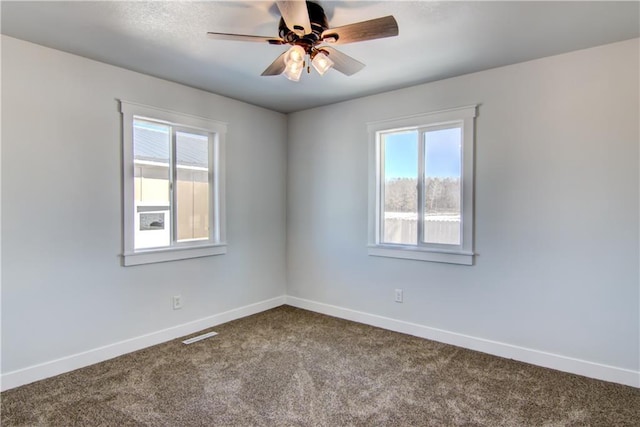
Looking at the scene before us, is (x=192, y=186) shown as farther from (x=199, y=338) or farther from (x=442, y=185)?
(x=442, y=185)

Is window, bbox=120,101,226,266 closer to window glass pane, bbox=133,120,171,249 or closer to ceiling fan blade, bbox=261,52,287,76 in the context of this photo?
window glass pane, bbox=133,120,171,249

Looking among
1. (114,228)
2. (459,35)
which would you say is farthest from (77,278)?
(459,35)

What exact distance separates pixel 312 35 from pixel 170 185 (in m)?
2.14

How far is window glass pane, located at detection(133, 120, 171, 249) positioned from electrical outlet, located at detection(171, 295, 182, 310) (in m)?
0.52

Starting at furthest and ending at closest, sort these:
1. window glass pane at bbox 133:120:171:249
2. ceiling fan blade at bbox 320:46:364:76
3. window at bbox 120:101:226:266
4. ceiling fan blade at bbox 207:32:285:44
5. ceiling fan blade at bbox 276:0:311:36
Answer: window glass pane at bbox 133:120:171:249 → window at bbox 120:101:226:266 → ceiling fan blade at bbox 320:46:364:76 → ceiling fan blade at bbox 207:32:285:44 → ceiling fan blade at bbox 276:0:311:36

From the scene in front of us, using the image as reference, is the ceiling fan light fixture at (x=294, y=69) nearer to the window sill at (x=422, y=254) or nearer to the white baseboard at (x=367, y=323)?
the window sill at (x=422, y=254)

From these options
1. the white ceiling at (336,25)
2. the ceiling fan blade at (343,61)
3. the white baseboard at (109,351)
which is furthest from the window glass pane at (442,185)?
the white baseboard at (109,351)

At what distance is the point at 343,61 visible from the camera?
2.27m

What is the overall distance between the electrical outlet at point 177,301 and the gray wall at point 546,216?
6.56 ft

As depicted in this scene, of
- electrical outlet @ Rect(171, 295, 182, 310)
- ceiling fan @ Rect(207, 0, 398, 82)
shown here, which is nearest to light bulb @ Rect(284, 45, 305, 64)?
ceiling fan @ Rect(207, 0, 398, 82)

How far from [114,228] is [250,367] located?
5.35 ft

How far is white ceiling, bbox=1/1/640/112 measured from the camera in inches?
81.7

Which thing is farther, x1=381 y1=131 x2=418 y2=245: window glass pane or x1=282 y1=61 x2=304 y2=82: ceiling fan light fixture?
x1=381 y1=131 x2=418 y2=245: window glass pane

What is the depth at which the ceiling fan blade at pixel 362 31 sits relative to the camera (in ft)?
5.88
